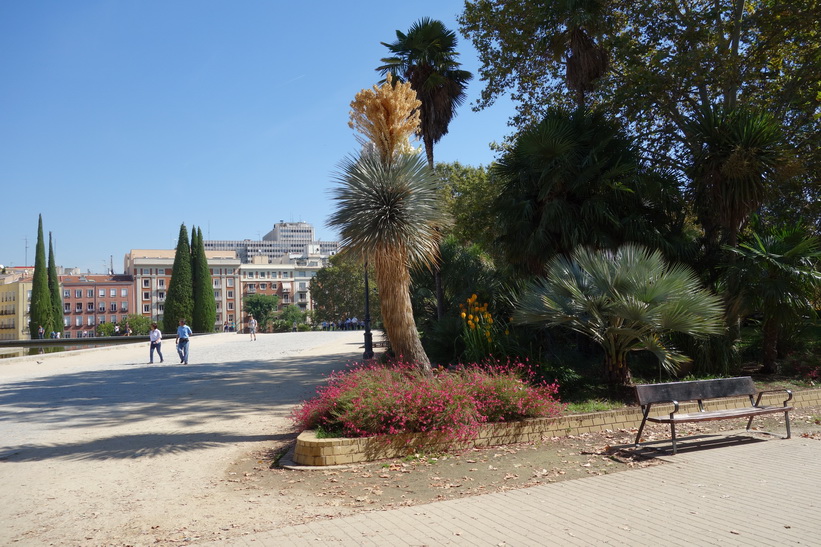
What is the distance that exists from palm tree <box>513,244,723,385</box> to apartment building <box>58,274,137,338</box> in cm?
12814

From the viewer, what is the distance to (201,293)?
7106 cm

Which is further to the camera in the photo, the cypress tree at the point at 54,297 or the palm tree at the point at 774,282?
the cypress tree at the point at 54,297

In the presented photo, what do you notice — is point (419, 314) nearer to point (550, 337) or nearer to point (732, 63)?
point (550, 337)

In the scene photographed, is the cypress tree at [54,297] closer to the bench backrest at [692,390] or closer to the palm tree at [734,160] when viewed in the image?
the palm tree at [734,160]

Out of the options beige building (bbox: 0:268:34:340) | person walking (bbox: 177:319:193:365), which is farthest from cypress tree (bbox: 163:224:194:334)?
beige building (bbox: 0:268:34:340)

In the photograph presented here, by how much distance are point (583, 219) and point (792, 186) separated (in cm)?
706

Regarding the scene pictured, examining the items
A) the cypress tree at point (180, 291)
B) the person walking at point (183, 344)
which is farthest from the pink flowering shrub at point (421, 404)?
the cypress tree at point (180, 291)

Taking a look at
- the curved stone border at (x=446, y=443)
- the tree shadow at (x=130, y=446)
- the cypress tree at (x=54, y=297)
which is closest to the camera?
the curved stone border at (x=446, y=443)

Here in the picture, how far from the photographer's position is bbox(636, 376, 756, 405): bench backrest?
7762 millimetres

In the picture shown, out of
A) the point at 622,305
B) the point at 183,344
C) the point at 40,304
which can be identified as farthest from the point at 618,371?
the point at 40,304

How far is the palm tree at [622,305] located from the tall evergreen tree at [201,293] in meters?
65.0

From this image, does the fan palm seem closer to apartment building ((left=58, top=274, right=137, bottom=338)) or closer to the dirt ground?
the dirt ground

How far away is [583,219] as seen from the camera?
1334 cm

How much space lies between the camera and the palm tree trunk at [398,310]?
987 centimetres
